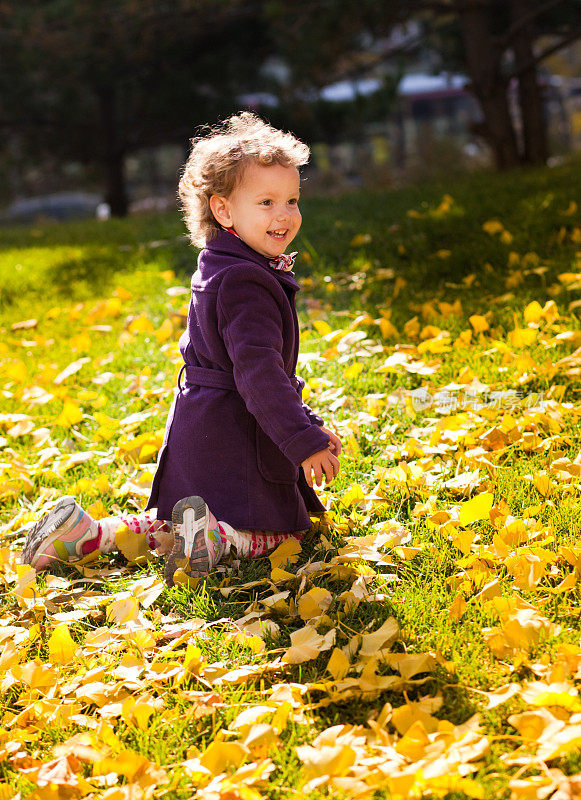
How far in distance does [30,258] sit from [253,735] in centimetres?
530

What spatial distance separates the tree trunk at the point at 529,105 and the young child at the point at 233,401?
273 inches

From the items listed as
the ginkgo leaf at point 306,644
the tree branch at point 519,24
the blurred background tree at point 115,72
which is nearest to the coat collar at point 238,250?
the ginkgo leaf at point 306,644

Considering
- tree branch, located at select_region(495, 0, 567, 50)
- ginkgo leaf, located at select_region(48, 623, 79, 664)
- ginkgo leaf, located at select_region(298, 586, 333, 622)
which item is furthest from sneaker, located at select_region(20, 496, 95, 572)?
tree branch, located at select_region(495, 0, 567, 50)

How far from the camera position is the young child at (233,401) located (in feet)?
Answer: 7.07

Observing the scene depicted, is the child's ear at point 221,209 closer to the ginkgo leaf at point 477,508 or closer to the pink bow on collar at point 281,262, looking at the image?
the pink bow on collar at point 281,262

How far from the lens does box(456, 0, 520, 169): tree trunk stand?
7.99 m

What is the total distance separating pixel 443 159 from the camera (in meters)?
12.3

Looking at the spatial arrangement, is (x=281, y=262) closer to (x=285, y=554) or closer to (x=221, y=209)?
(x=221, y=209)

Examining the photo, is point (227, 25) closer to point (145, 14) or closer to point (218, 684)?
point (145, 14)

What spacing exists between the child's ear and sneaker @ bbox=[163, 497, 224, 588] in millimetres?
748

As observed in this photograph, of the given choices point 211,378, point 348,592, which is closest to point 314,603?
point 348,592

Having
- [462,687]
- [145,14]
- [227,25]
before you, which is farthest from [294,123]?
[462,687]

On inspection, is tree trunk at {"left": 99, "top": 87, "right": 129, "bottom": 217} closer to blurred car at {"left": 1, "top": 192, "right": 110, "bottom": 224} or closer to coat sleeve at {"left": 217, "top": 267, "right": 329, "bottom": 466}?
coat sleeve at {"left": 217, "top": 267, "right": 329, "bottom": 466}

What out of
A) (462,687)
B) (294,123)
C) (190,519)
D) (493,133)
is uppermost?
(294,123)
